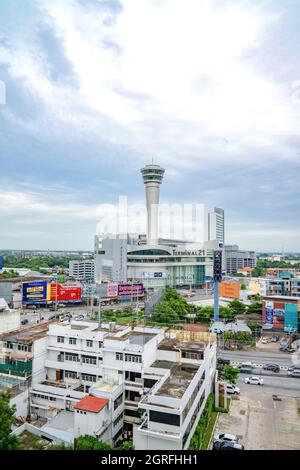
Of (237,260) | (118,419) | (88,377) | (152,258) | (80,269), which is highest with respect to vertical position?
(152,258)

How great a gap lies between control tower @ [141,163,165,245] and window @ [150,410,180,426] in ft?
102

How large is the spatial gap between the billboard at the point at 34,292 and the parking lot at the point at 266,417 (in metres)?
17.9

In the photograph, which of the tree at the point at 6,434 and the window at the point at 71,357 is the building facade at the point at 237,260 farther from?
the tree at the point at 6,434

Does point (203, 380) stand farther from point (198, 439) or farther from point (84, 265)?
point (84, 265)

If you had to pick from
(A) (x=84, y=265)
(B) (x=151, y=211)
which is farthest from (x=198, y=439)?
(A) (x=84, y=265)

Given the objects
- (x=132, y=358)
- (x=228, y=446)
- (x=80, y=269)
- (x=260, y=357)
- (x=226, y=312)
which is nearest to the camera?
(x=228, y=446)

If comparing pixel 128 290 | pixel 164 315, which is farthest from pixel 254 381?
pixel 128 290

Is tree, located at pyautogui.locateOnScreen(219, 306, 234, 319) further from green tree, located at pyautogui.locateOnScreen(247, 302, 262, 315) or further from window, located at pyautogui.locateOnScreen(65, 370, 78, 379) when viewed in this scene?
window, located at pyautogui.locateOnScreen(65, 370, 78, 379)

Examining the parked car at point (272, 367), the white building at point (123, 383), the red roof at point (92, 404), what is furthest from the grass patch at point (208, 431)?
the parked car at point (272, 367)

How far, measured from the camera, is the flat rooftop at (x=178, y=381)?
25.9ft

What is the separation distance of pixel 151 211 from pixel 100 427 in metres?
31.6

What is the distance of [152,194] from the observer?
127 feet

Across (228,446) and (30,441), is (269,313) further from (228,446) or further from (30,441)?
(30,441)

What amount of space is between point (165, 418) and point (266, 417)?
472 cm
